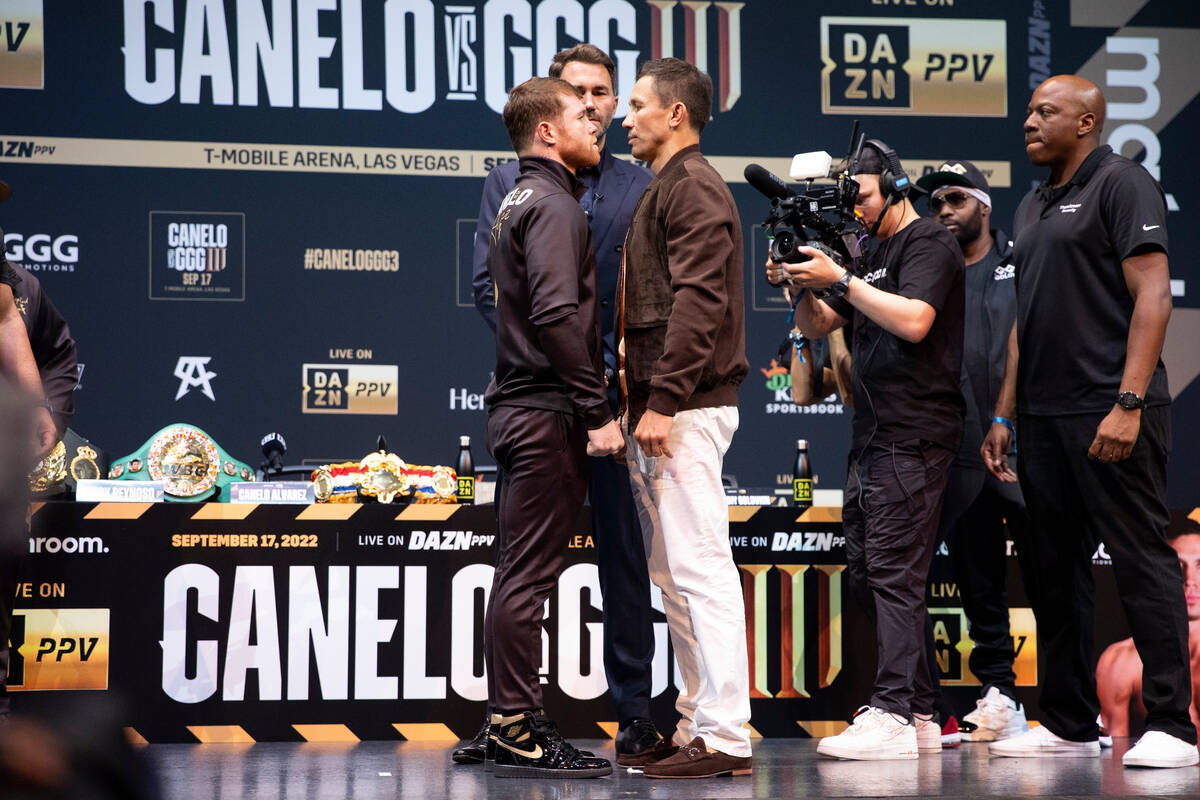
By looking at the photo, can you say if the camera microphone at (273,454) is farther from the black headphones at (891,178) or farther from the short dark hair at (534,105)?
the black headphones at (891,178)

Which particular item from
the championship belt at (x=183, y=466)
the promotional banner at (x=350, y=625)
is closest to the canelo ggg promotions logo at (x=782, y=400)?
the promotional banner at (x=350, y=625)

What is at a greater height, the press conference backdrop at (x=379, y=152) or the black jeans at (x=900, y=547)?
the press conference backdrop at (x=379, y=152)

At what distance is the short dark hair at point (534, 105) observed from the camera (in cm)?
320

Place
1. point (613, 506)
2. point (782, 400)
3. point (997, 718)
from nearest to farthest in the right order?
1. point (613, 506)
2. point (997, 718)
3. point (782, 400)

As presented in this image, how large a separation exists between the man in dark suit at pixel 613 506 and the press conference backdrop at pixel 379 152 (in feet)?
9.46

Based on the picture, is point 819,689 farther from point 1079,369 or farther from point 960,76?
point 960,76

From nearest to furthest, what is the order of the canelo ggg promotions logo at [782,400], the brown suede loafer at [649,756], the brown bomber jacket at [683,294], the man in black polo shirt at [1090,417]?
1. the brown bomber jacket at [683,294]
2. the brown suede loafer at [649,756]
3. the man in black polo shirt at [1090,417]
4. the canelo ggg promotions logo at [782,400]

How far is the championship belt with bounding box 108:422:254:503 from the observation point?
404 centimetres

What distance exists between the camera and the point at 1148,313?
3.24 metres

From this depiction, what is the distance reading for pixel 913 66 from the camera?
6832mm

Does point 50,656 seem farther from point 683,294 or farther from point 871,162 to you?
point 871,162

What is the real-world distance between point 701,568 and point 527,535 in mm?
427

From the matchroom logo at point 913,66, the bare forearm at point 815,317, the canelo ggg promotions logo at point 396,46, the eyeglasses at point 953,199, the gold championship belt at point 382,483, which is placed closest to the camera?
the bare forearm at point 815,317

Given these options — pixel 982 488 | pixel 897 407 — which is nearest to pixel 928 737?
pixel 982 488
